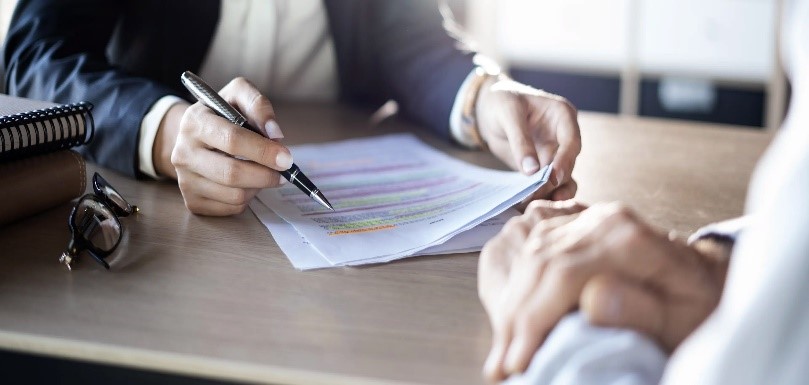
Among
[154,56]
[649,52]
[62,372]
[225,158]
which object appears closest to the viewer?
[225,158]

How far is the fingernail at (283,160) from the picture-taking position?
98 centimetres

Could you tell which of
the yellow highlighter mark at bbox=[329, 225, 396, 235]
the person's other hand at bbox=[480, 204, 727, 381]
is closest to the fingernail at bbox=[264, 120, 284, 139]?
the yellow highlighter mark at bbox=[329, 225, 396, 235]

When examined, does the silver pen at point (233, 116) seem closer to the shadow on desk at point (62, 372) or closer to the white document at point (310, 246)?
the white document at point (310, 246)

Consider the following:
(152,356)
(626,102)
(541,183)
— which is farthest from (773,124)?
(152,356)

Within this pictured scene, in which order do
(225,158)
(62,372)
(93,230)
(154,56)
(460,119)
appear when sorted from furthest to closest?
(154,56)
(460,119)
(62,372)
(225,158)
(93,230)

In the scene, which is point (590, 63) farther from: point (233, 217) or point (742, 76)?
point (233, 217)

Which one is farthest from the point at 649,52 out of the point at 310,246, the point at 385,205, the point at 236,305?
the point at 236,305

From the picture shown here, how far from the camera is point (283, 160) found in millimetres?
986

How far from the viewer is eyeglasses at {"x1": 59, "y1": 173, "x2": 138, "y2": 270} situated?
87 cm

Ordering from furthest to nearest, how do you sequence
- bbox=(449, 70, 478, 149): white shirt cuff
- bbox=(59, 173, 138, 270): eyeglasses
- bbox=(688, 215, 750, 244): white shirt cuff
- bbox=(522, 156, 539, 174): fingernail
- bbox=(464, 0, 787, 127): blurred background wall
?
bbox=(464, 0, 787, 127): blurred background wall < bbox=(449, 70, 478, 149): white shirt cuff < bbox=(522, 156, 539, 174): fingernail < bbox=(59, 173, 138, 270): eyeglasses < bbox=(688, 215, 750, 244): white shirt cuff

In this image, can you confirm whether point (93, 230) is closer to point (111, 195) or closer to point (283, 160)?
point (111, 195)

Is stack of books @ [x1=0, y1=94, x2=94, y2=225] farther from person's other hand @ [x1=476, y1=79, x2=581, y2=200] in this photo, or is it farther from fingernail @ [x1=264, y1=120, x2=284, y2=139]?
person's other hand @ [x1=476, y1=79, x2=581, y2=200]

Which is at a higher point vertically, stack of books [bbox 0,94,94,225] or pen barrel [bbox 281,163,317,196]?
stack of books [bbox 0,94,94,225]

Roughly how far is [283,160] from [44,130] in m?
0.26
